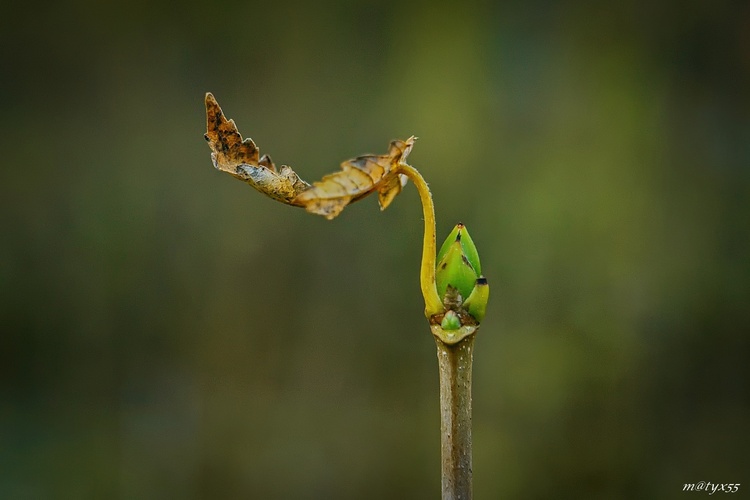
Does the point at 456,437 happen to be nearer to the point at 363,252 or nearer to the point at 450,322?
the point at 450,322

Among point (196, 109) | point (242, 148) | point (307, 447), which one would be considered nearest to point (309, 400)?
point (307, 447)

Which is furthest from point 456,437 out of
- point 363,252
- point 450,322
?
point 363,252

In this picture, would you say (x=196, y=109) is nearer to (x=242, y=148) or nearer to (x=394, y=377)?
(x=394, y=377)

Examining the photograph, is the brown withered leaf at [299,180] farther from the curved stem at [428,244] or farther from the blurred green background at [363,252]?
the blurred green background at [363,252]

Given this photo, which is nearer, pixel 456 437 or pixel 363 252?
pixel 456 437

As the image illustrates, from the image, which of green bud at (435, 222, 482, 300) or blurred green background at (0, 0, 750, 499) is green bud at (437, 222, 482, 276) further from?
blurred green background at (0, 0, 750, 499)

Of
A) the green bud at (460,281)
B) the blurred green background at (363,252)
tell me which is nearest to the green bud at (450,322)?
the green bud at (460,281)
